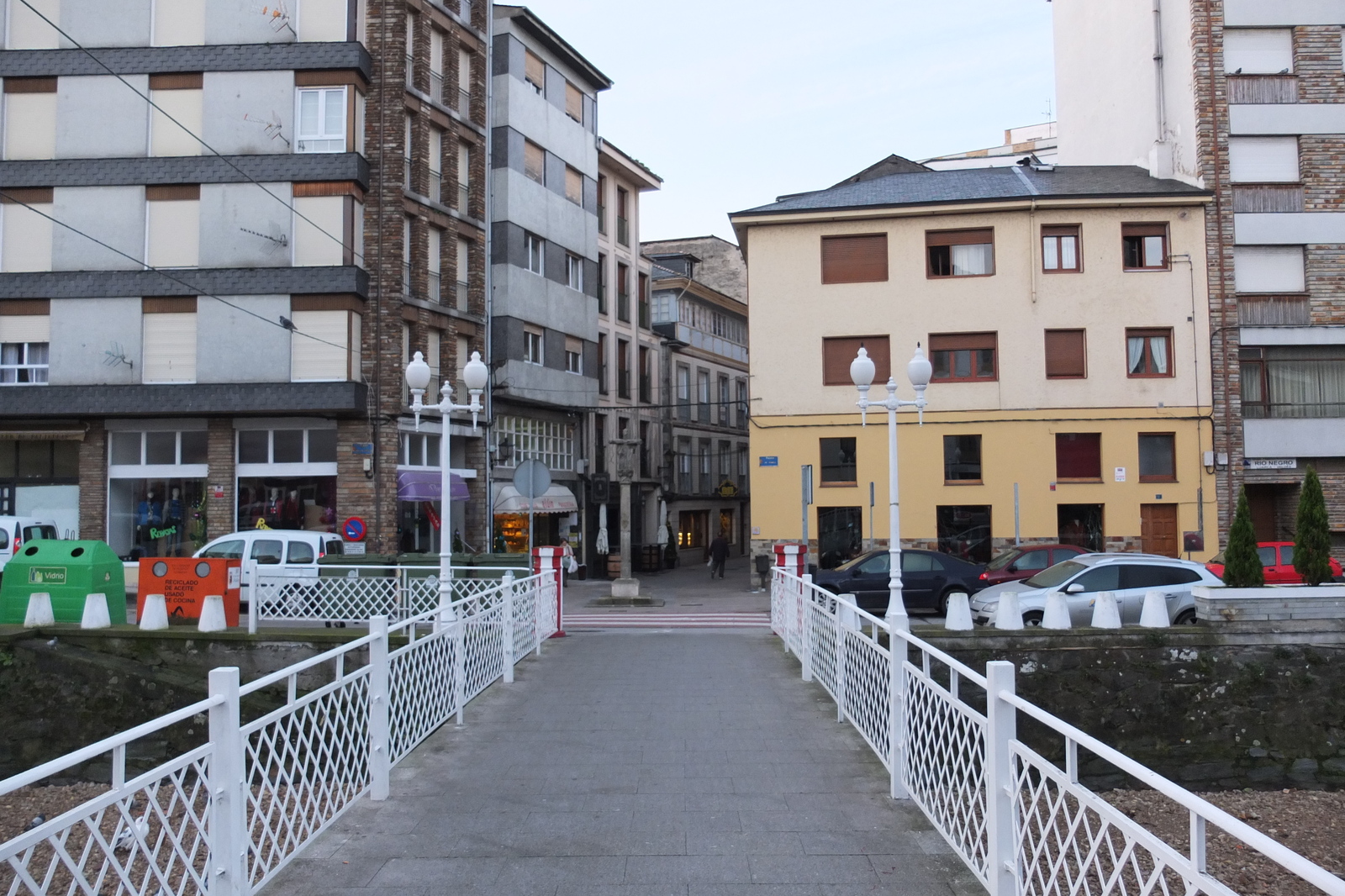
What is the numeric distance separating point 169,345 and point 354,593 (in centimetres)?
1101

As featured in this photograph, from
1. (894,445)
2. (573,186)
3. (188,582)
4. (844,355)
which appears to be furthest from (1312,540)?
(573,186)

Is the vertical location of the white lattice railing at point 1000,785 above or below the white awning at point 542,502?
below

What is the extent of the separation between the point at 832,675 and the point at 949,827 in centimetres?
412

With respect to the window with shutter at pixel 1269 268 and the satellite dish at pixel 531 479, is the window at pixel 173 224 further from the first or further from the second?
the window with shutter at pixel 1269 268

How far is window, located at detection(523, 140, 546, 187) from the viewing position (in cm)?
3048

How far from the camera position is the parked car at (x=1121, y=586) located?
14648 mm

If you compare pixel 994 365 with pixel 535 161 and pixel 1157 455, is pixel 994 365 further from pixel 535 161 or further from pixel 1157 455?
pixel 535 161

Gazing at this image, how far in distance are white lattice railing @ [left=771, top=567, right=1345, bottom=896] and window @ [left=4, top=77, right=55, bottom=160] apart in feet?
74.0

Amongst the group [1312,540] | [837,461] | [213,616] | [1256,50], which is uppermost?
[1256,50]

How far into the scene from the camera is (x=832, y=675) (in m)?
10.0

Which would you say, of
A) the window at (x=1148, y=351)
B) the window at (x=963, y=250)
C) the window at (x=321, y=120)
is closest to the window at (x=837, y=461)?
the window at (x=963, y=250)

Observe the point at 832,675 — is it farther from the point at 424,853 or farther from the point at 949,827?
the point at 424,853

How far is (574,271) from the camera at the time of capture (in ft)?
110

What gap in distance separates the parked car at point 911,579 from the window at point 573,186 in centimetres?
1844
